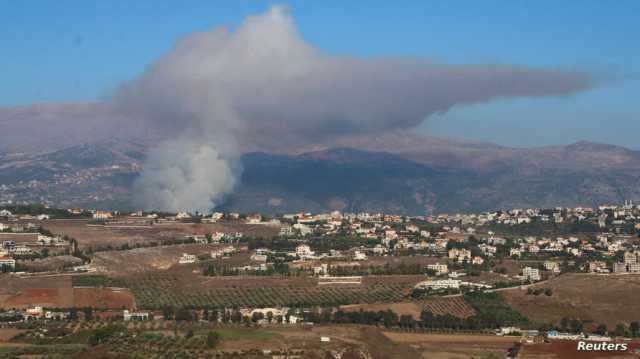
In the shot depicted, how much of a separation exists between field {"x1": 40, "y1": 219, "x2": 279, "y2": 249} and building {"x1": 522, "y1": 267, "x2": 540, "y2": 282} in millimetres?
37941

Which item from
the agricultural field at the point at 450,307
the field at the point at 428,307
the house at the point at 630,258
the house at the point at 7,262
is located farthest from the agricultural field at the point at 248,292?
the house at the point at 630,258

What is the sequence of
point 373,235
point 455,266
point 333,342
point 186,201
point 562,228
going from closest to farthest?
point 333,342 < point 455,266 < point 373,235 < point 562,228 < point 186,201

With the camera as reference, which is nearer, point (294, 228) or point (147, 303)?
point (147, 303)

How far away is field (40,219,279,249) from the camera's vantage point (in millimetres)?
120000

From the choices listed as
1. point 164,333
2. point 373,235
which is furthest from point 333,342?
point 373,235

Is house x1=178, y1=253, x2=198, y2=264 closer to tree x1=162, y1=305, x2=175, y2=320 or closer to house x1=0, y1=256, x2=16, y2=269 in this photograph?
house x1=0, y1=256, x2=16, y2=269

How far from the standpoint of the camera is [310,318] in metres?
79.9

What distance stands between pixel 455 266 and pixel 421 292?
59.2 ft

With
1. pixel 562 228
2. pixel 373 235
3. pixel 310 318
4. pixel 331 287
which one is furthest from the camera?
pixel 562 228

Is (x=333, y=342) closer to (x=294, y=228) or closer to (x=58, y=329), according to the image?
(x=58, y=329)

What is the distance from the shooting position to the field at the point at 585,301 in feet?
275

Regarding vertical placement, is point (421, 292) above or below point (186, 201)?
below

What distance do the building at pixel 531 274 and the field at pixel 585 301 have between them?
2100 mm

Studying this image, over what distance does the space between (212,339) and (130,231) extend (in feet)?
214
